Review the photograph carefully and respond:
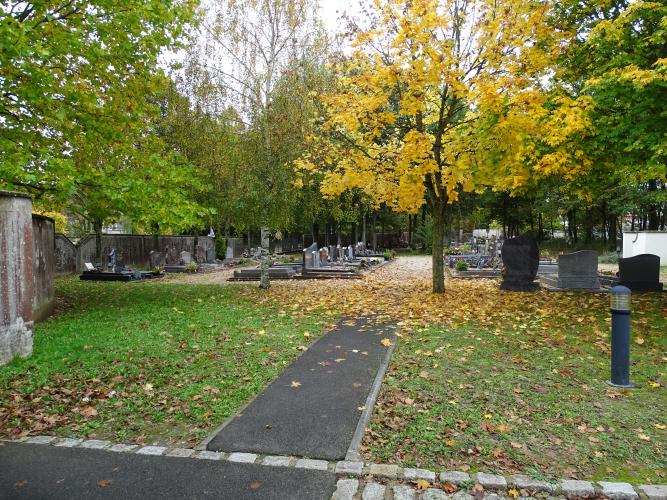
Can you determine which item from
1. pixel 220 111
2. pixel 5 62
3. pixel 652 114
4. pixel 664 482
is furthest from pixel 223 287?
pixel 664 482

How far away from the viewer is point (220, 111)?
17.9m

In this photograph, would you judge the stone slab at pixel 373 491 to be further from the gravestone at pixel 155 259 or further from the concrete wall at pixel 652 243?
the concrete wall at pixel 652 243

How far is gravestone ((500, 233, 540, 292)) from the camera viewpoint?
1448cm

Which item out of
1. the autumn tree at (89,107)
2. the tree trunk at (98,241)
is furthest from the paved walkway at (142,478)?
the tree trunk at (98,241)

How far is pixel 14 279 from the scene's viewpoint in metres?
6.94

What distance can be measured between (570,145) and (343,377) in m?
8.21

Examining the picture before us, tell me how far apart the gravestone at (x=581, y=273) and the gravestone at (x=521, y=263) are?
905 millimetres

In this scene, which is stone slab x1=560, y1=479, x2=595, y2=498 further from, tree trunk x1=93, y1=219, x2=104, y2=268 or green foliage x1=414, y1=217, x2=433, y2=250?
green foliage x1=414, y1=217, x2=433, y2=250

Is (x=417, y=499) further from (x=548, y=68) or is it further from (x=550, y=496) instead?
(x=548, y=68)

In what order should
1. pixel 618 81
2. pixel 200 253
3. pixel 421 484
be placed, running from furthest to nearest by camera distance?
pixel 200 253, pixel 618 81, pixel 421 484

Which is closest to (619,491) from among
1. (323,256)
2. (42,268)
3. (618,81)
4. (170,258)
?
(618,81)

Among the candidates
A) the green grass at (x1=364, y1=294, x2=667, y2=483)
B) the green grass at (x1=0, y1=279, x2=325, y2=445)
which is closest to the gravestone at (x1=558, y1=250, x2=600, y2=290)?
the green grass at (x1=364, y1=294, x2=667, y2=483)

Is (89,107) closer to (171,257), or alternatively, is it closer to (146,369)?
(146,369)

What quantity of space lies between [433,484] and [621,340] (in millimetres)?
3615
